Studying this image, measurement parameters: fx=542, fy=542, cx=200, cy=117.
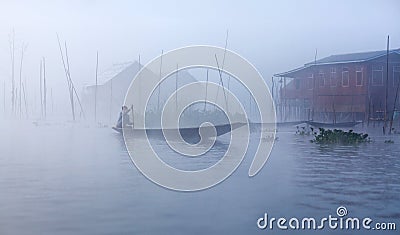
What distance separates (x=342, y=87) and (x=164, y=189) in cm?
118

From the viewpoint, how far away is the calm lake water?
275cm

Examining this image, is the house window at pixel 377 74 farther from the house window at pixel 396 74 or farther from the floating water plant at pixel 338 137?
the floating water plant at pixel 338 137

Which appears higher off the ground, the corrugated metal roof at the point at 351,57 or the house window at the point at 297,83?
the corrugated metal roof at the point at 351,57

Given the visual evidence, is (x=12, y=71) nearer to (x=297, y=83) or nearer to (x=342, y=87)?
(x=297, y=83)

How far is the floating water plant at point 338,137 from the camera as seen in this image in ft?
10.2

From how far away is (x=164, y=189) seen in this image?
291cm

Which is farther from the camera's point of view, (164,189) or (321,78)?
(321,78)

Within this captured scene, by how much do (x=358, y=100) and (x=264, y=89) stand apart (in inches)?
22.4

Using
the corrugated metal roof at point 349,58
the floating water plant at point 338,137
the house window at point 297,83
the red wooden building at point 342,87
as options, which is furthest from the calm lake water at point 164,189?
the corrugated metal roof at point 349,58

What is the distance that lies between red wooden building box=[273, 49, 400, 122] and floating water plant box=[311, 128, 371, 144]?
8 centimetres

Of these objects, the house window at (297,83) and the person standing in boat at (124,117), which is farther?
the house window at (297,83)

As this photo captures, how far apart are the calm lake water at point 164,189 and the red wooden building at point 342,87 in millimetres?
146

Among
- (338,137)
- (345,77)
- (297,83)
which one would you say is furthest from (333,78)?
(338,137)

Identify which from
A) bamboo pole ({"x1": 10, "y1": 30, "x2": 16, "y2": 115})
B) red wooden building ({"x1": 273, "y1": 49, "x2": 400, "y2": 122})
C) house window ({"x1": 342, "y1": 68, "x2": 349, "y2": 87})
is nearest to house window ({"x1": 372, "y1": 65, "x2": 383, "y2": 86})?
red wooden building ({"x1": 273, "y1": 49, "x2": 400, "y2": 122})
